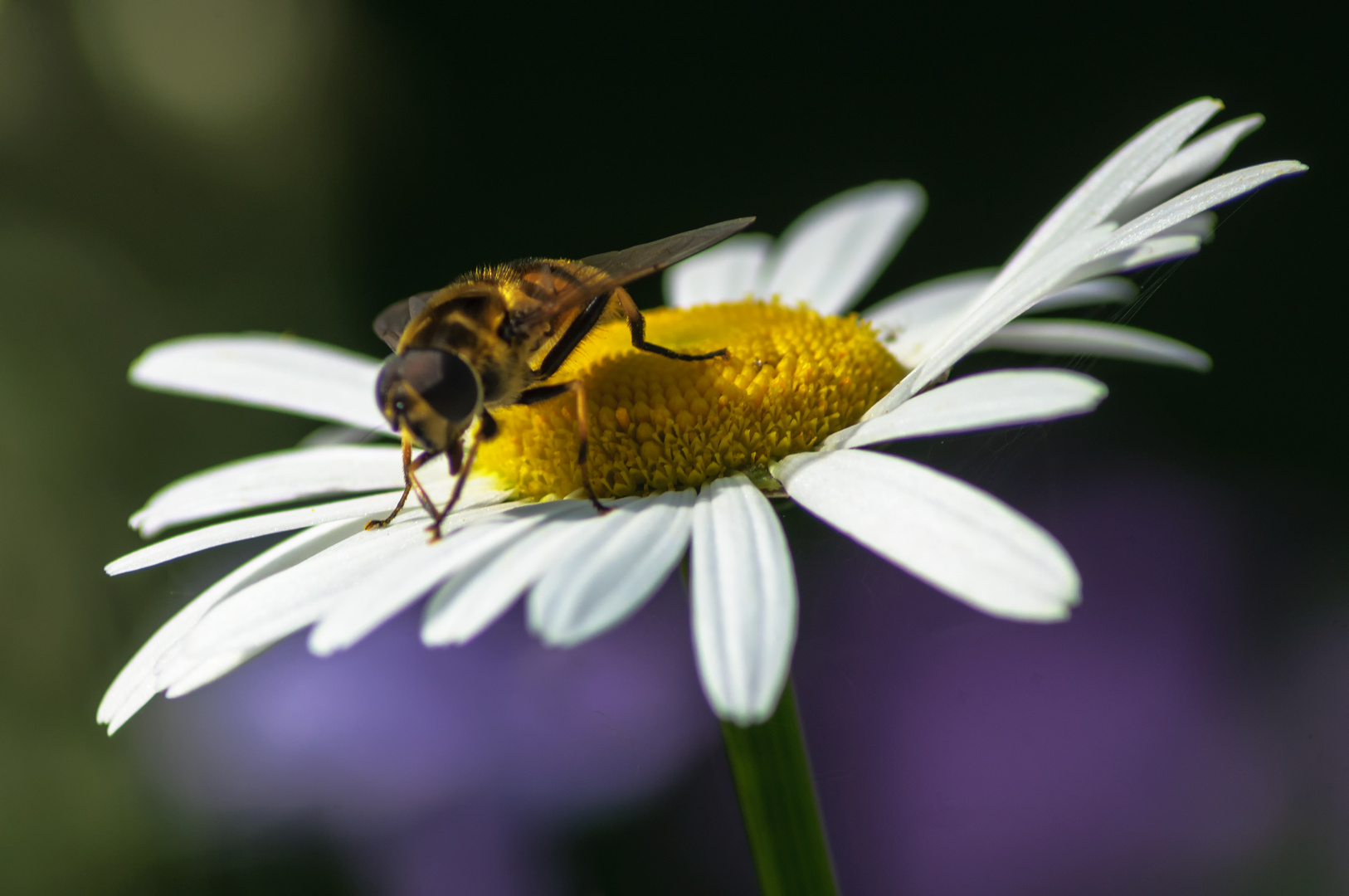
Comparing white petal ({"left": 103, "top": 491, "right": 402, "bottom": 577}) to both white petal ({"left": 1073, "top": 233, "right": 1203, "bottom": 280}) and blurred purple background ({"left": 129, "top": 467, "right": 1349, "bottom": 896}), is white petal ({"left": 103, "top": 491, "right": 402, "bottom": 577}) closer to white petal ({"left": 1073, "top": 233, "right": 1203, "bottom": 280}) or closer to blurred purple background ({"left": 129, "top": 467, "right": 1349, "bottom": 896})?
blurred purple background ({"left": 129, "top": 467, "right": 1349, "bottom": 896})

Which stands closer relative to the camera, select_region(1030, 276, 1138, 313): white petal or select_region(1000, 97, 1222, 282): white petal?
select_region(1000, 97, 1222, 282): white petal

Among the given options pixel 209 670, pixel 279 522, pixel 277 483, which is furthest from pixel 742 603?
pixel 277 483

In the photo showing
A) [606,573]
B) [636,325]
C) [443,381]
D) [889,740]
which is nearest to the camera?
[606,573]

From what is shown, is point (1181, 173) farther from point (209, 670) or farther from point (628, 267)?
point (209, 670)

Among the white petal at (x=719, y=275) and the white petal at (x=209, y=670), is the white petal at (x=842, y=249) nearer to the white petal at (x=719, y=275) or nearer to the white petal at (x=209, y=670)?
the white petal at (x=719, y=275)

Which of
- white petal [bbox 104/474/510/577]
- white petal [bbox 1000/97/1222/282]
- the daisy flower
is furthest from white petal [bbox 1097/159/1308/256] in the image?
white petal [bbox 104/474/510/577]

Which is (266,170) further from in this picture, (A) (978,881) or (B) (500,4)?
(A) (978,881)
